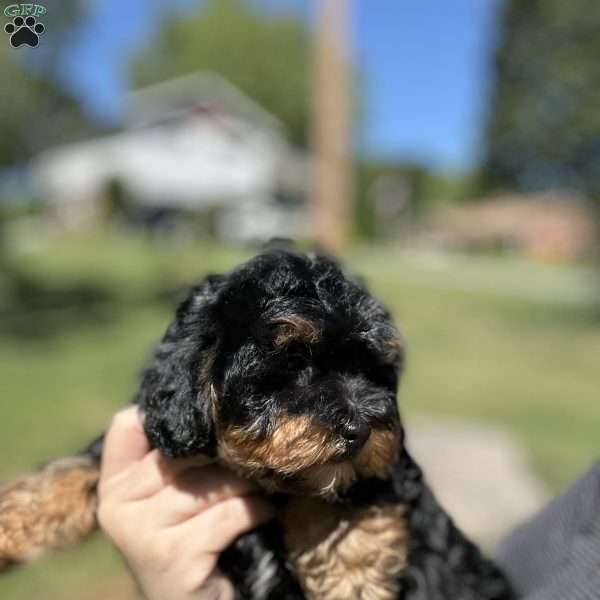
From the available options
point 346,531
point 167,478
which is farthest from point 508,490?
point 167,478

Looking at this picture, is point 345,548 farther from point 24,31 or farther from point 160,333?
point 160,333

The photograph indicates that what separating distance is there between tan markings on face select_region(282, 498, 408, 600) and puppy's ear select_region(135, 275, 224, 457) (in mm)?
405

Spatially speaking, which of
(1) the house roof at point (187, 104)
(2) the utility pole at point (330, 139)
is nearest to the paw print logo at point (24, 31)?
(2) the utility pole at point (330, 139)

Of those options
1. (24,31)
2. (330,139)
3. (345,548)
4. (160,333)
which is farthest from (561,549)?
(330,139)

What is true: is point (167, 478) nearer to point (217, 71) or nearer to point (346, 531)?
point (346, 531)

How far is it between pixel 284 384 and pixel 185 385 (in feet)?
1.03

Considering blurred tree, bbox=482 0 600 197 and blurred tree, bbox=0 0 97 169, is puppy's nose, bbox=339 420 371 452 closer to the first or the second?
blurred tree, bbox=0 0 97 169

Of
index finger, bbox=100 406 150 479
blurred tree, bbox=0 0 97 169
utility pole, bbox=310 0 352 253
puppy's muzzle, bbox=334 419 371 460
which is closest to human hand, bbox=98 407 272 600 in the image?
index finger, bbox=100 406 150 479

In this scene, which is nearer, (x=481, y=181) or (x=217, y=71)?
(x=481, y=181)

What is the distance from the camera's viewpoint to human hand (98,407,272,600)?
1.98 m

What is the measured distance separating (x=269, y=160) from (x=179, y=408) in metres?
48.1

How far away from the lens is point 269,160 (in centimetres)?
4897

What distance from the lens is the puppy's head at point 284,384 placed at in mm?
2076

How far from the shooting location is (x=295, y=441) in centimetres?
208
